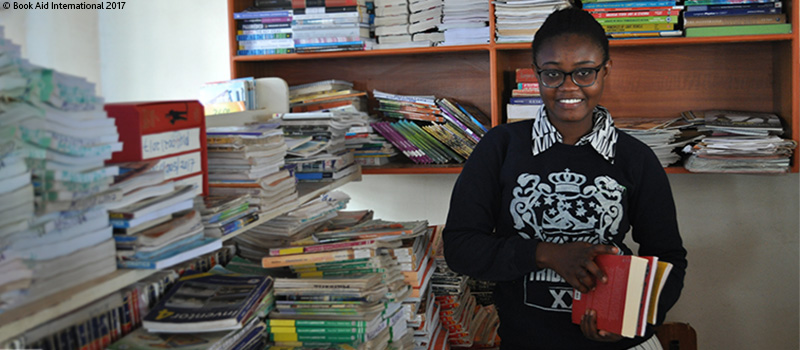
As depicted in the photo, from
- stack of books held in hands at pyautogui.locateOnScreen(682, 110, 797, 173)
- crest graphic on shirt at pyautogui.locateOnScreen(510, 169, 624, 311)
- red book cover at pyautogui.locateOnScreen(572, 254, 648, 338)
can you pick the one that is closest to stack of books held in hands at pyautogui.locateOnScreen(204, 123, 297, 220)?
crest graphic on shirt at pyautogui.locateOnScreen(510, 169, 624, 311)

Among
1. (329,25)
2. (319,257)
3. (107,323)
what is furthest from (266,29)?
(107,323)

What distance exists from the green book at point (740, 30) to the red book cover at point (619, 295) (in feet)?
4.04

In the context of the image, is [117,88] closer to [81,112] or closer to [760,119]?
[81,112]

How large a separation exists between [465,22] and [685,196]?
109cm

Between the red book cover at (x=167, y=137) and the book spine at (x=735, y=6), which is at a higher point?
the book spine at (x=735, y=6)

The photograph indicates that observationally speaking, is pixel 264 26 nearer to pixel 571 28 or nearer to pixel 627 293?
pixel 571 28

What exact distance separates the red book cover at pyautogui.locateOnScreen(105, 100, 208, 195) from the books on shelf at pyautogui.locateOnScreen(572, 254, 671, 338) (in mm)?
884

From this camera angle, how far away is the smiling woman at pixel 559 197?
1640 mm

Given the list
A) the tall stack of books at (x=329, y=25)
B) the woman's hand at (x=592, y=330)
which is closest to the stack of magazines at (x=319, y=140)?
the tall stack of books at (x=329, y=25)

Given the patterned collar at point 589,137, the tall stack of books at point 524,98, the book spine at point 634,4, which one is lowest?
the patterned collar at point 589,137

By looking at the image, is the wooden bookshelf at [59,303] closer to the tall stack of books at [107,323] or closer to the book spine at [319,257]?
the tall stack of books at [107,323]

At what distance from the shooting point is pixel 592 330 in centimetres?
152

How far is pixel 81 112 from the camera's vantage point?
113 cm

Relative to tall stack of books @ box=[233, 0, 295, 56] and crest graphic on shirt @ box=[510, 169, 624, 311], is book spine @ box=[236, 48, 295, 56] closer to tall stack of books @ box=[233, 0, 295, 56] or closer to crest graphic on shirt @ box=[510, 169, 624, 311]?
tall stack of books @ box=[233, 0, 295, 56]
